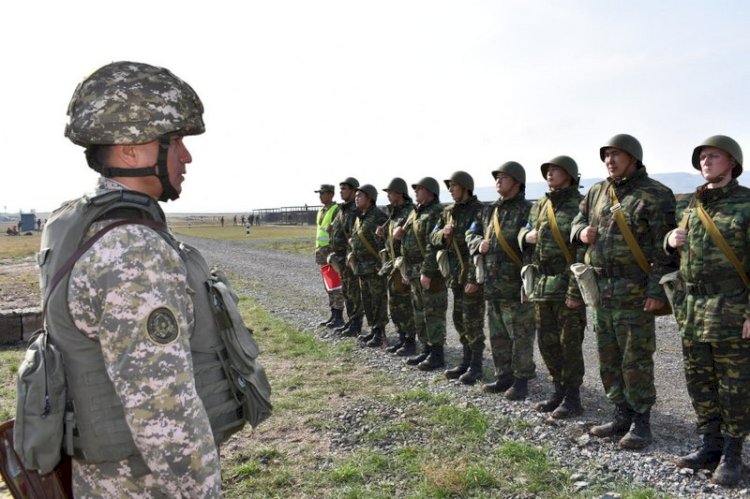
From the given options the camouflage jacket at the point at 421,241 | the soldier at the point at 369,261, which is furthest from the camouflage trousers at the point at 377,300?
the camouflage jacket at the point at 421,241

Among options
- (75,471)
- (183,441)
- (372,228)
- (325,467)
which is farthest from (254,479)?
(372,228)

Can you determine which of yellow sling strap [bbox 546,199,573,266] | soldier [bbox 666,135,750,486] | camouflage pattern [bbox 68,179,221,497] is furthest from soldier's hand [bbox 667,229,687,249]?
camouflage pattern [bbox 68,179,221,497]

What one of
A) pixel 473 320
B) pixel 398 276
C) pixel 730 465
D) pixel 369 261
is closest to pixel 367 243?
pixel 369 261

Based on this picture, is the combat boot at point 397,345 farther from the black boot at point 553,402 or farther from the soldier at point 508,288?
the black boot at point 553,402

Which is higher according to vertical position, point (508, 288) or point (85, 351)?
point (85, 351)

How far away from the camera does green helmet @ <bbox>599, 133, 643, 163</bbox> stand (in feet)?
16.2

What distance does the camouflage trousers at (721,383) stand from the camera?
13.7 ft

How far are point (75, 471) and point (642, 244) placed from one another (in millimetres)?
4432

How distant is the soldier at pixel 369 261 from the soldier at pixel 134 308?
279 inches

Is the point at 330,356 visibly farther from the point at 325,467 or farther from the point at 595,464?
the point at 595,464

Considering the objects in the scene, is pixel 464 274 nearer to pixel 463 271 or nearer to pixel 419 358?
pixel 463 271

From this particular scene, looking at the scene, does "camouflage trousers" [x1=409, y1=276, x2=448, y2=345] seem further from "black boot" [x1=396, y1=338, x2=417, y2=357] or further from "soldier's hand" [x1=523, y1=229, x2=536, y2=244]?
"soldier's hand" [x1=523, y1=229, x2=536, y2=244]

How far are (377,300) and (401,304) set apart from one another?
748 millimetres

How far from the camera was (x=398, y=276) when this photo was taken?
8609mm
